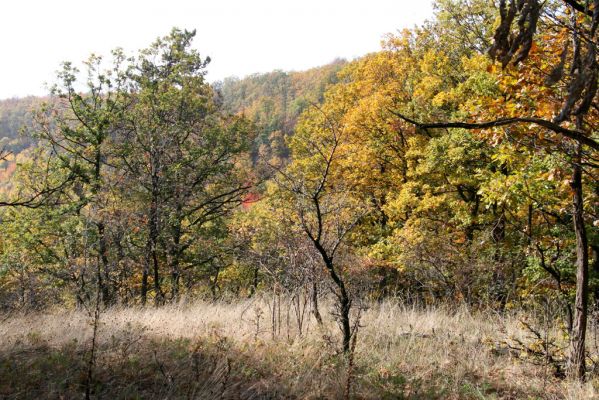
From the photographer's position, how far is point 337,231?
6.24 meters

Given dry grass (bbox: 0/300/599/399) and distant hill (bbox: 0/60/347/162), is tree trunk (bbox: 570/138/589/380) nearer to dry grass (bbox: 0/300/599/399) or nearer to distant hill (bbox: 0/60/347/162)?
dry grass (bbox: 0/300/599/399)

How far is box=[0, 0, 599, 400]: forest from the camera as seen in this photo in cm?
491

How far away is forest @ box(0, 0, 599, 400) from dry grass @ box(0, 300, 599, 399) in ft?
0.13

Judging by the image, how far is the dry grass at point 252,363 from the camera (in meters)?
4.83

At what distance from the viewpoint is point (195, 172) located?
15711 millimetres

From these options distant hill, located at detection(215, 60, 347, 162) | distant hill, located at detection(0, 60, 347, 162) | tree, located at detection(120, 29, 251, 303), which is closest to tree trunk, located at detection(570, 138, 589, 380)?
tree, located at detection(120, 29, 251, 303)

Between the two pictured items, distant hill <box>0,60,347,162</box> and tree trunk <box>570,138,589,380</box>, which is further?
distant hill <box>0,60,347,162</box>

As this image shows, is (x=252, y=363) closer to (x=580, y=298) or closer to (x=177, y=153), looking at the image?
(x=580, y=298)

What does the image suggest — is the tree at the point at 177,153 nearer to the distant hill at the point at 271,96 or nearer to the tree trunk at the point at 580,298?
the tree trunk at the point at 580,298

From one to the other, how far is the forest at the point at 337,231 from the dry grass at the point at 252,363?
0.04 meters

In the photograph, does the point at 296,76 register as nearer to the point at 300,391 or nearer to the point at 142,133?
the point at 142,133

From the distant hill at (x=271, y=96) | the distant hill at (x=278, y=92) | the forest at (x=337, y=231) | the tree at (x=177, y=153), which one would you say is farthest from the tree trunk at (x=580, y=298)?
the distant hill at (x=271, y=96)

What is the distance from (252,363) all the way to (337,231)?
2.12 meters

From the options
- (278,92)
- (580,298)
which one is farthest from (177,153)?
(278,92)
